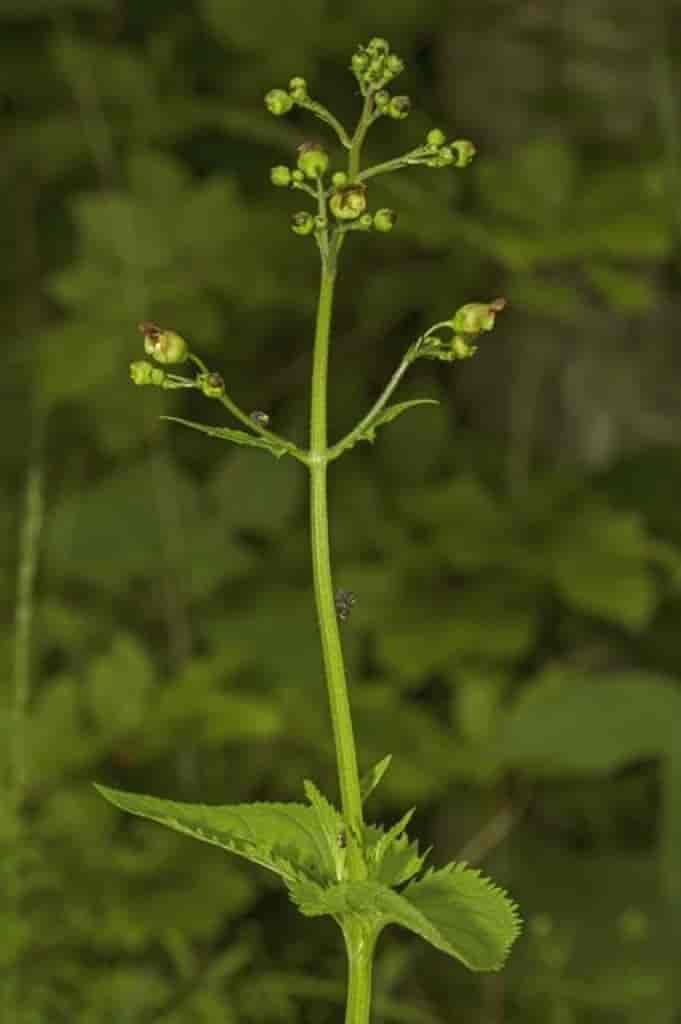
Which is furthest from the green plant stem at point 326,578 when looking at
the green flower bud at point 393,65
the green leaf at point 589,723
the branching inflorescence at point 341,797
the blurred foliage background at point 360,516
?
the green leaf at point 589,723

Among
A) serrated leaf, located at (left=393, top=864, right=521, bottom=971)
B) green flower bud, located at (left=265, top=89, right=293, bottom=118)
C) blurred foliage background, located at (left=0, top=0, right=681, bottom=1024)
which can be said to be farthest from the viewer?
blurred foliage background, located at (left=0, top=0, right=681, bottom=1024)

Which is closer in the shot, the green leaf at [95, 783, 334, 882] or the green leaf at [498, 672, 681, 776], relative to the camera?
the green leaf at [95, 783, 334, 882]

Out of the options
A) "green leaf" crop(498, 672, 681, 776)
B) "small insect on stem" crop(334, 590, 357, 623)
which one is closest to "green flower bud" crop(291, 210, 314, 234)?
"small insect on stem" crop(334, 590, 357, 623)

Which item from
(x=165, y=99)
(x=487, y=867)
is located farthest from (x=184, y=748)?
(x=165, y=99)

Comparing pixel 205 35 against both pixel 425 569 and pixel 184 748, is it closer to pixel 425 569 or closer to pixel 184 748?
pixel 425 569

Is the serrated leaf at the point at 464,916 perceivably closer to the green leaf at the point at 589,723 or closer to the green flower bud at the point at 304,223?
the green flower bud at the point at 304,223

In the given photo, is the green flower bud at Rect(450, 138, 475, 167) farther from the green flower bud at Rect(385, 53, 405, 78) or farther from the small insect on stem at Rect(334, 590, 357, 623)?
the small insect on stem at Rect(334, 590, 357, 623)

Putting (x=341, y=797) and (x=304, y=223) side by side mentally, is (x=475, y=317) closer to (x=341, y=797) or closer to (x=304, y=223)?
(x=304, y=223)
